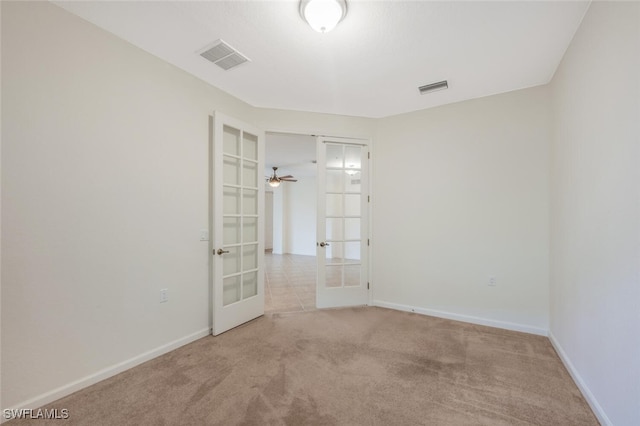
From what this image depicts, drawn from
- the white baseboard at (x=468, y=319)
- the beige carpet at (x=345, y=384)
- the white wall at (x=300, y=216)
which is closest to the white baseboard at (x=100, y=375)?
the beige carpet at (x=345, y=384)

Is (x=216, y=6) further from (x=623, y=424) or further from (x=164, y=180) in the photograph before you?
(x=623, y=424)

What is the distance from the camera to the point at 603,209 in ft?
5.26

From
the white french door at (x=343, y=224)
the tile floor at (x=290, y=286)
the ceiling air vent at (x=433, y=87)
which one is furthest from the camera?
the tile floor at (x=290, y=286)

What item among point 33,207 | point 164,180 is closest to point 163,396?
point 33,207

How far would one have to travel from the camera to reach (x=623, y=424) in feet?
4.50

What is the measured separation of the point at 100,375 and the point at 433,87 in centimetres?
399

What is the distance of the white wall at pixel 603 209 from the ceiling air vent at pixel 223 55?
253 centimetres

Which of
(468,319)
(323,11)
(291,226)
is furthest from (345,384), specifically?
(291,226)

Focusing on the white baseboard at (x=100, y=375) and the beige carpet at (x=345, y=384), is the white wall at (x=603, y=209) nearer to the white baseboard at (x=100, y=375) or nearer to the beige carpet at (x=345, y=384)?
the beige carpet at (x=345, y=384)

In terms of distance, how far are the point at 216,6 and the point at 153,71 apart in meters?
0.96

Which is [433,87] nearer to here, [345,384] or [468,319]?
[468,319]

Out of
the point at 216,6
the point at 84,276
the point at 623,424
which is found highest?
the point at 216,6

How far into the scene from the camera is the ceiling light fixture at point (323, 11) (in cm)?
166

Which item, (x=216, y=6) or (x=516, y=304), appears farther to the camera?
(x=516, y=304)
